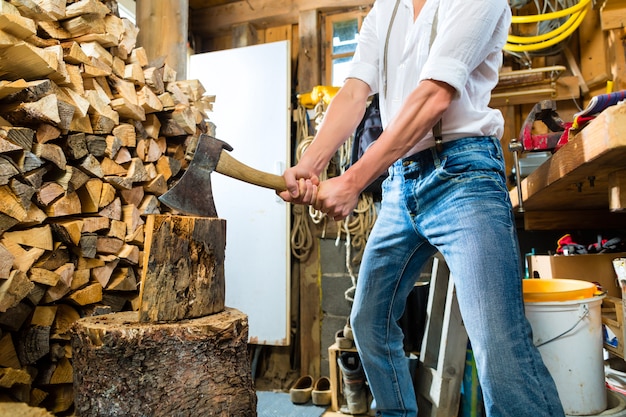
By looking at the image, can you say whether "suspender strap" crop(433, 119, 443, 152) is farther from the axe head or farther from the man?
the axe head

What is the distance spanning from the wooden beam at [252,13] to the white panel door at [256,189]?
52cm

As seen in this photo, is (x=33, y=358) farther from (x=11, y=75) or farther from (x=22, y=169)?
(x=11, y=75)

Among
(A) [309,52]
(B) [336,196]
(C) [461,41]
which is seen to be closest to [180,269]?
(B) [336,196]

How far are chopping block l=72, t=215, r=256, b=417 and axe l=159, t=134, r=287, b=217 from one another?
9 centimetres

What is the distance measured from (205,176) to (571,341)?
1348 mm

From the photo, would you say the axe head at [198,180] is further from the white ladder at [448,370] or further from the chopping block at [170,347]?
the white ladder at [448,370]

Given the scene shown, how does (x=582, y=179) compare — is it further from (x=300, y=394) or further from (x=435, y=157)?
(x=300, y=394)

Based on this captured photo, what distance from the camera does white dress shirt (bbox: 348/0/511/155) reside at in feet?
3.69

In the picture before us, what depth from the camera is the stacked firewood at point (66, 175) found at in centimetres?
160

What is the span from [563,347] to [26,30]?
224 centimetres

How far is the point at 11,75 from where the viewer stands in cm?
168

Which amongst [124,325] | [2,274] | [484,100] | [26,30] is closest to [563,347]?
[484,100]

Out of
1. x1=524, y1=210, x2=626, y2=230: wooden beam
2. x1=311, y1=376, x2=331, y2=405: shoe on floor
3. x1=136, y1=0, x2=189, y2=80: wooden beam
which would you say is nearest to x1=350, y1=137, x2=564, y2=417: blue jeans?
x1=524, y1=210, x2=626, y2=230: wooden beam

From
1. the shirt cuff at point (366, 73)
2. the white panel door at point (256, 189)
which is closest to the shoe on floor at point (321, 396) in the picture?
the white panel door at point (256, 189)
